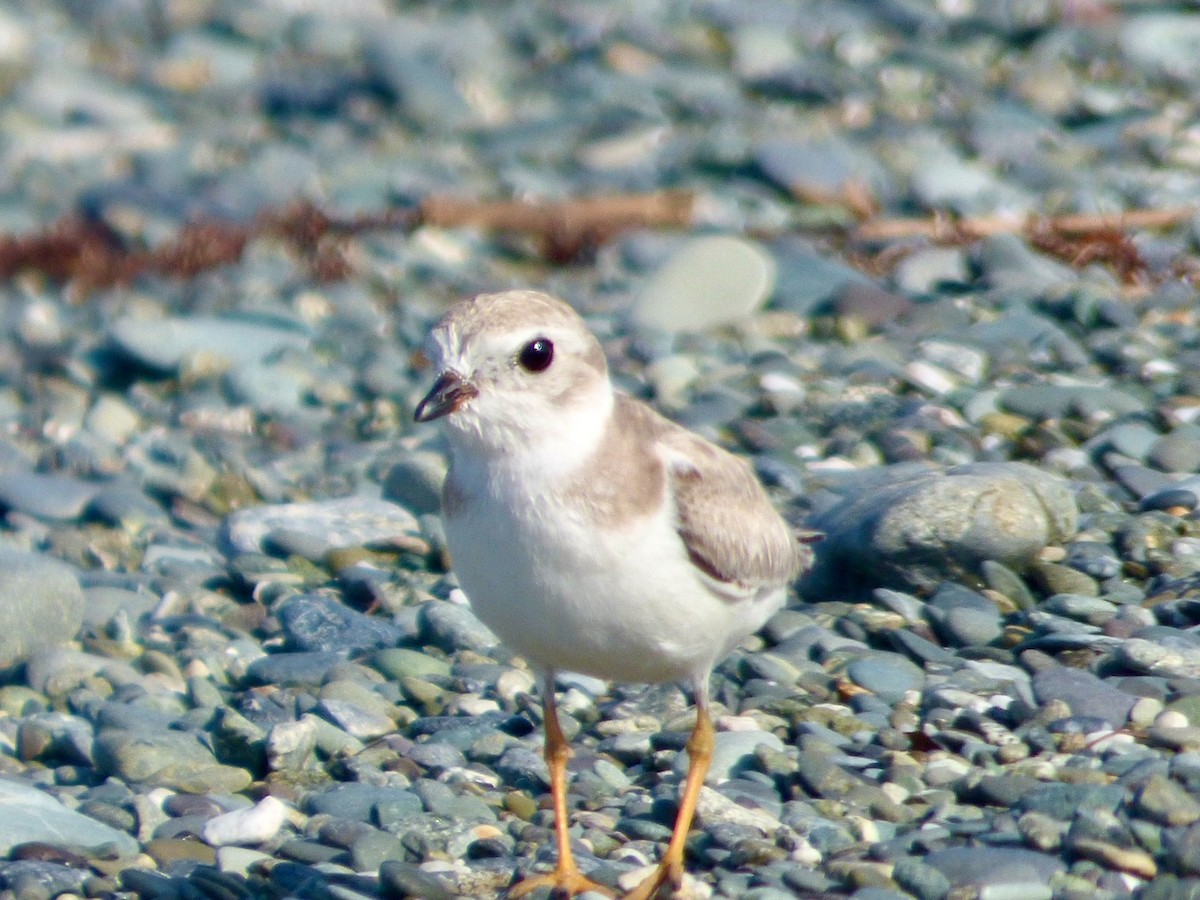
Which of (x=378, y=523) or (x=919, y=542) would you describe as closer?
(x=919, y=542)

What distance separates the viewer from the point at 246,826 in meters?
5.04

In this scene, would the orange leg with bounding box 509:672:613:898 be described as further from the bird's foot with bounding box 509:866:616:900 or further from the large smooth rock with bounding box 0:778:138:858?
the large smooth rock with bounding box 0:778:138:858

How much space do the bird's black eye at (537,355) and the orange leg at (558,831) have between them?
96 cm

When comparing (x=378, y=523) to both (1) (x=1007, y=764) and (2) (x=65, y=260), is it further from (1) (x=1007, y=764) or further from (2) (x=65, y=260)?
(2) (x=65, y=260)

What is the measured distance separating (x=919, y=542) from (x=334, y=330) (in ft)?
16.4

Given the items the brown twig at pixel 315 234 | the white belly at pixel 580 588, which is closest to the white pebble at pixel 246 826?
the white belly at pixel 580 588

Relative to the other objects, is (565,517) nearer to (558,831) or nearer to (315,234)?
(558,831)

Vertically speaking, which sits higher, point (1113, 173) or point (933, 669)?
point (1113, 173)

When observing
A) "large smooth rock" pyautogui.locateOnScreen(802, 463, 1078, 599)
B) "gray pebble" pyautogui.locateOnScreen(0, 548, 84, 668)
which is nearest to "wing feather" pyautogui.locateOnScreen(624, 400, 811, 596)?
"large smooth rock" pyautogui.locateOnScreen(802, 463, 1078, 599)

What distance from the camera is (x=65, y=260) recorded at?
37.9 feet

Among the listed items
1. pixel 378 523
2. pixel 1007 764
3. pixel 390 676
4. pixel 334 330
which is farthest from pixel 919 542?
→ pixel 334 330

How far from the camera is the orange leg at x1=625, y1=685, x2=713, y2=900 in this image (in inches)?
182

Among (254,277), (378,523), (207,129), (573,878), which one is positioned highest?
(207,129)

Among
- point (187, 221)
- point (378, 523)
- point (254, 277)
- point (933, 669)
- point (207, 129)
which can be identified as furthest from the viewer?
point (207, 129)
